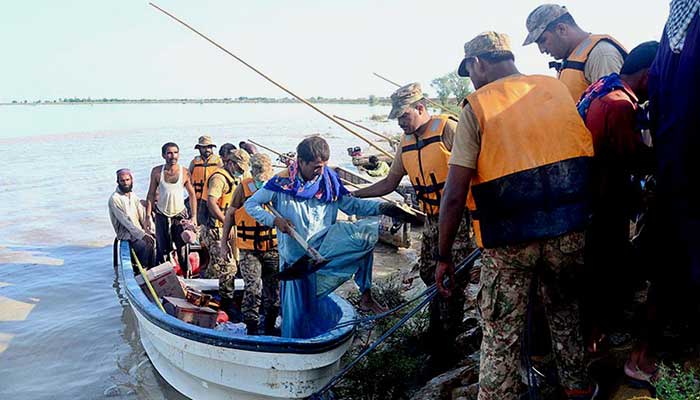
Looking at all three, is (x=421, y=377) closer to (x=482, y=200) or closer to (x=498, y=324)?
(x=498, y=324)

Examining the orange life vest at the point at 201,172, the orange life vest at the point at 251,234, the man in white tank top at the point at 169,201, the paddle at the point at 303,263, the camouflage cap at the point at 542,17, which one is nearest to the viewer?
the camouflage cap at the point at 542,17

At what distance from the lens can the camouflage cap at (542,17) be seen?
3361mm

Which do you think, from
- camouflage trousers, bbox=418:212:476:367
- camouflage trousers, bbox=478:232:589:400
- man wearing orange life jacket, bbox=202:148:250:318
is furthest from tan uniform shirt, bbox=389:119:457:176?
man wearing orange life jacket, bbox=202:148:250:318

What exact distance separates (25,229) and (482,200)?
49.2 feet

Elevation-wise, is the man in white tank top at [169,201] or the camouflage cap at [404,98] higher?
Result: the camouflage cap at [404,98]

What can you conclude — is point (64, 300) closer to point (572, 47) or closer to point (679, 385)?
point (572, 47)

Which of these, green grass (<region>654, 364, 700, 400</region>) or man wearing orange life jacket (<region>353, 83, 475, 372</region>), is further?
man wearing orange life jacket (<region>353, 83, 475, 372</region>)

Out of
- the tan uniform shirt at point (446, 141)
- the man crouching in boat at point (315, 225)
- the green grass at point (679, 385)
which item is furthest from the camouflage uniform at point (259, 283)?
the green grass at point (679, 385)

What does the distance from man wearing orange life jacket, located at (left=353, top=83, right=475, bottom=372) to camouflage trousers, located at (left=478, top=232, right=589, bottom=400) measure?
4.69 feet

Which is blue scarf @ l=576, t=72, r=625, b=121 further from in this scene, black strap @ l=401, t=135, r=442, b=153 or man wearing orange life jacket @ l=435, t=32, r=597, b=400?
black strap @ l=401, t=135, r=442, b=153

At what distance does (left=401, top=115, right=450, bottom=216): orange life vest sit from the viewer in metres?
3.94

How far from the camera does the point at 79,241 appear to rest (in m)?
12.9

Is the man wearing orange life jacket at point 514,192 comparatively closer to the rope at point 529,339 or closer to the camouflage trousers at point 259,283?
the rope at point 529,339

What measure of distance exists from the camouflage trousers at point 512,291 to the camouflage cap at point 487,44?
931 millimetres
